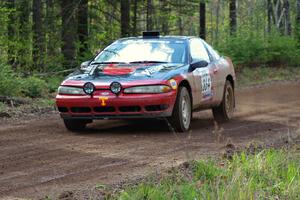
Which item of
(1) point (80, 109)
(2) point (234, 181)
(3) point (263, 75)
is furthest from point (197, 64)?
(3) point (263, 75)

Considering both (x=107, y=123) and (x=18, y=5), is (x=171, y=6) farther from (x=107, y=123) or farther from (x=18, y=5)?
(x=107, y=123)

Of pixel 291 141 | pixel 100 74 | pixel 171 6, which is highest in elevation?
pixel 171 6

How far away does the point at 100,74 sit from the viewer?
10492 millimetres

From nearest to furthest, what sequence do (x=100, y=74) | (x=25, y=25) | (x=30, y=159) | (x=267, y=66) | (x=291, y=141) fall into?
1. (x=30, y=159)
2. (x=291, y=141)
3. (x=100, y=74)
4. (x=25, y=25)
5. (x=267, y=66)

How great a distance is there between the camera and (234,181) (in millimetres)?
5973

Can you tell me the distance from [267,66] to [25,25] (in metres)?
10.6

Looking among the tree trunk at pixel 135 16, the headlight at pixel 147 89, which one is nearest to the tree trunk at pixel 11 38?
the tree trunk at pixel 135 16

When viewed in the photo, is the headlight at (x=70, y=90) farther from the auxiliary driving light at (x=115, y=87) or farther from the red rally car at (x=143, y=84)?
the auxiliary driving light at (x=115, y=87)

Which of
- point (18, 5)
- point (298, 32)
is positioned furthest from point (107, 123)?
point (298, 32)

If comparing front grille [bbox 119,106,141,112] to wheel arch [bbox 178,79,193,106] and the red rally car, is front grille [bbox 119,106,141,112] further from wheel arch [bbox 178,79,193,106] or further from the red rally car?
wheel arch [bbox 178,79,193,106]

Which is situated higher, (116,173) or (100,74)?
(100,74)

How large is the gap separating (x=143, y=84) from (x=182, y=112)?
80 centimetres

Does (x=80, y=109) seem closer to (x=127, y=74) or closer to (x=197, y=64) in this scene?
(x=127, y=74)

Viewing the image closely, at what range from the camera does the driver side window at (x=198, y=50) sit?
11.6 meters
